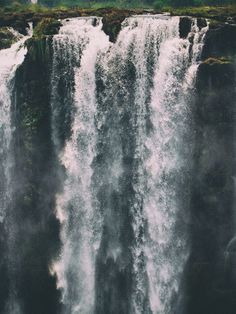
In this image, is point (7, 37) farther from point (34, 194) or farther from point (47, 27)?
point (34, 194)

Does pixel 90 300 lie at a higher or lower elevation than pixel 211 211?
lower

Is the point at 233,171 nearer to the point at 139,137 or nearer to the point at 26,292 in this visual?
the point at 139,137

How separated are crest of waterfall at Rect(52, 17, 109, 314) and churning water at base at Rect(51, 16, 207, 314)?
5cm

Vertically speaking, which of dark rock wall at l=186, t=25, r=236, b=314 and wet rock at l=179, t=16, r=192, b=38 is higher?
wet rock at l=179, t=16, r=192, b=38

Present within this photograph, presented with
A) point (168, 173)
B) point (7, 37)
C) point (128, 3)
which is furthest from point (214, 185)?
point (128, 3)

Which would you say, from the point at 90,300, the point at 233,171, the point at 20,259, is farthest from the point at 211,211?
the point at 20,259

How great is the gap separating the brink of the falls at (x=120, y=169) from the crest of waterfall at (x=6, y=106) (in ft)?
0.16

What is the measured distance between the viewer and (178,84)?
3262cm

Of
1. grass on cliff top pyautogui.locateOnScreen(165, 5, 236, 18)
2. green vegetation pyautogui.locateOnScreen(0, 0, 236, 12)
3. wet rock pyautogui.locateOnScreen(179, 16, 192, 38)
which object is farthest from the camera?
green vegetation pyautogui.locateOnScreen(0, 0, 236, 12)

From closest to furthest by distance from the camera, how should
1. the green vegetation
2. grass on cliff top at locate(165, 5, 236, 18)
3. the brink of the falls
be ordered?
the brink of the falls
grass on cliff top at locate(165, 5, 236, 18)
the green vegetation

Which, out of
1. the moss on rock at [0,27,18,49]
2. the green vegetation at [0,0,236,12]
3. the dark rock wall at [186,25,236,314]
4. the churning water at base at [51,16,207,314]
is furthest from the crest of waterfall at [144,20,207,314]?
the green vegetation at [0,0,236,12]

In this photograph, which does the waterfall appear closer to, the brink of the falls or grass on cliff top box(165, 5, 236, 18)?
the brink of the falls

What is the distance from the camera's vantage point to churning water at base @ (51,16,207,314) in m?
32.7

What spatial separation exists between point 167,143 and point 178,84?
2.83m
